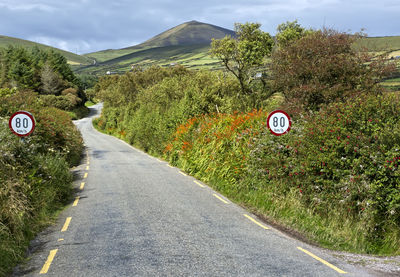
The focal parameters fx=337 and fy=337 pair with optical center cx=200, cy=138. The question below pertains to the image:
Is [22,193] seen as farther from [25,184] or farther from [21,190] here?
[25,184]

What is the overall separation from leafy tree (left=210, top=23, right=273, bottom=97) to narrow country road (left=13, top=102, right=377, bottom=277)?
65.1 ft

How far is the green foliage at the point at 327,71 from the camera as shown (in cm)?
1345

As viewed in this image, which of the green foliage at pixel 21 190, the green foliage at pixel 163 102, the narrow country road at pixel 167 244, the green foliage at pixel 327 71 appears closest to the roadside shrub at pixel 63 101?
the green foliage at pixel 163 102

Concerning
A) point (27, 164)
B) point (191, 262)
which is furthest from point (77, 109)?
point (191, 262)

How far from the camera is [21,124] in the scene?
10.7m

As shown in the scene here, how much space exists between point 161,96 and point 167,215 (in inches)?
1115

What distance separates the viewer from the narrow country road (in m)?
5.81

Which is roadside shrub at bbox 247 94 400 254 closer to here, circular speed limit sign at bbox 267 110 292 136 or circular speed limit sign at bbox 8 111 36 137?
circular speed limit sign at bbox 267 110 292 136

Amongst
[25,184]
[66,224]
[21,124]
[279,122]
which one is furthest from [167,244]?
[21,124]

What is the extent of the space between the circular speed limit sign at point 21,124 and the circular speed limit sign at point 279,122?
7.60 metres

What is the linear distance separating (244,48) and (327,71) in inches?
644

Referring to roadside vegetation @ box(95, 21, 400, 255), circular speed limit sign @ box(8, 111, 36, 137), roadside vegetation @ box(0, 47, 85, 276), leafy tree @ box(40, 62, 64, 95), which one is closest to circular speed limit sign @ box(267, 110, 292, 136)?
roadside vegetation @ box(95, 21, 400, 255)

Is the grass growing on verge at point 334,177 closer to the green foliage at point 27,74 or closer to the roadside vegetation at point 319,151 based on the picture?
the roadside vegetation at point 319,151

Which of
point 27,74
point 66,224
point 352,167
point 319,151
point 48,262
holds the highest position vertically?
point 27,74
